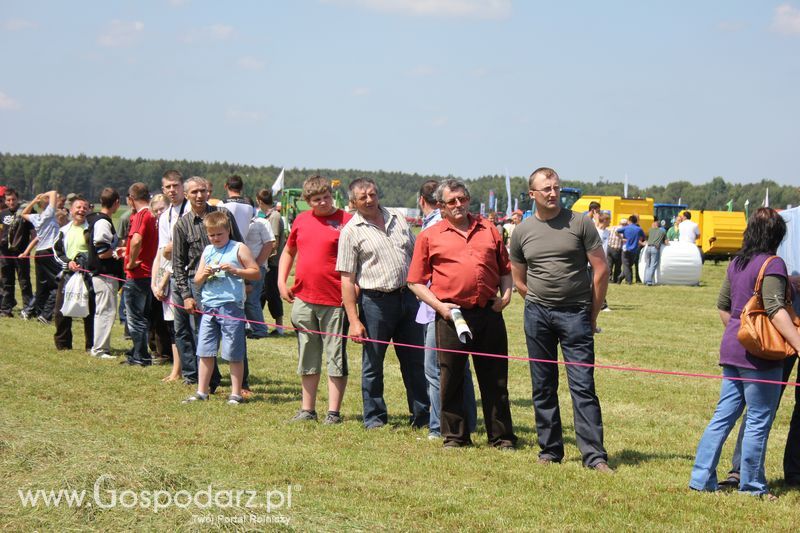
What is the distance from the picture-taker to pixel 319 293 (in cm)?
811

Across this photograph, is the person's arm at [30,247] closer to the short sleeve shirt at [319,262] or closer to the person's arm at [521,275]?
the short sleeve shirt at [319,262]

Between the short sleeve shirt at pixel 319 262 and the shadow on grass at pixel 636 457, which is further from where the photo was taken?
the short sleeve shirt at pixel 319 262

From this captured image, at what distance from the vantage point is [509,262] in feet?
23.9

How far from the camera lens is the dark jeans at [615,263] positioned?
979 inches

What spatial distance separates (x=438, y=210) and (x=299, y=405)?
241 centimetres

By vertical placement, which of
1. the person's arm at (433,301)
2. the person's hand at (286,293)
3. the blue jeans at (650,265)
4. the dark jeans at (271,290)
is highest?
the person's arm at (433,301)

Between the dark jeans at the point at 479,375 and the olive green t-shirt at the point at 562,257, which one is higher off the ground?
the olive green t-shirt at the point at 562,257

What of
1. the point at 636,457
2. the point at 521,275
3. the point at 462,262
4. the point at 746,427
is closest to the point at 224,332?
the point at 462,262

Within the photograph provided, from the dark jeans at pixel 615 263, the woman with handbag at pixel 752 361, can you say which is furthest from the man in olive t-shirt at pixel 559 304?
the dark jeans at pixel 615 263

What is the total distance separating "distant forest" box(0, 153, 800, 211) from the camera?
130 meters

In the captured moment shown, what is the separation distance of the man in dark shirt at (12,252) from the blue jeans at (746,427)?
1354cm

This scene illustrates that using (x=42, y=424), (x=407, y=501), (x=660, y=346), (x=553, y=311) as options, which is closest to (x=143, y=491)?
(x=407, y=501)

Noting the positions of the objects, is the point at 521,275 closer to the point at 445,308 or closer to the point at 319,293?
the point at 445,308

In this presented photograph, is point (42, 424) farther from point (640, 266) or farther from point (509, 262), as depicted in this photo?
point (640, 266)
